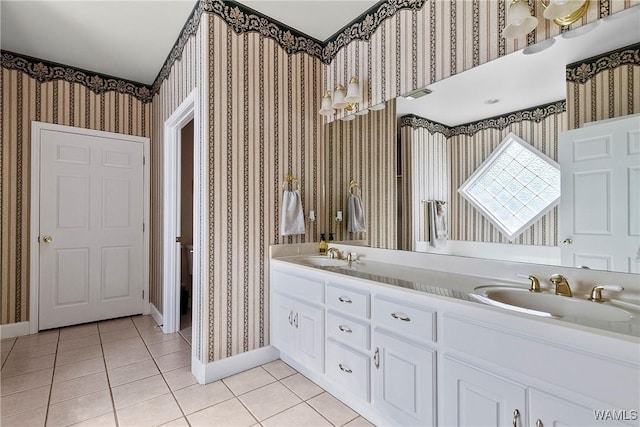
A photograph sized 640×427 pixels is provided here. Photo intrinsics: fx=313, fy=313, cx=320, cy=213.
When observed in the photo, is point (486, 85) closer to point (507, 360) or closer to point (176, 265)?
point (507, 360)

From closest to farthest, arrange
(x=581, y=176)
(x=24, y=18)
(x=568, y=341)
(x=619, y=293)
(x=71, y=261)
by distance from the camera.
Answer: (x=568, y=341)
(x=619, y=293)
(x=581, y=176)
(x=24, y=18)
(x=71, y=261)

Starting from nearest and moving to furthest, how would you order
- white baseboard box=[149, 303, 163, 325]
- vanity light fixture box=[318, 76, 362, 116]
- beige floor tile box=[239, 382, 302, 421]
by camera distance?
beige floor tile box=[239, 382, 302, 421] → vanity light fixture box=[318, 76, 362, 116] → white baseboard box=[149, 303, 163, 325]

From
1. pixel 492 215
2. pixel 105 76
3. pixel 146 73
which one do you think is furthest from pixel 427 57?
pixel 105 76

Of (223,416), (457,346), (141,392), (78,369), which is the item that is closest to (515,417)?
(457,346)

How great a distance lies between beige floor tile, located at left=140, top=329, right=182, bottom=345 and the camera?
9.37ft

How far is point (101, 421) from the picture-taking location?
1.71 meters

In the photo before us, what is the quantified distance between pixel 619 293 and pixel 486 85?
3.79 feet

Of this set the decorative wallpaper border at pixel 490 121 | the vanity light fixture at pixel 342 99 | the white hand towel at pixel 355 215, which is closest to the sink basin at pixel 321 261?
the white hand towel at pixel 355 215

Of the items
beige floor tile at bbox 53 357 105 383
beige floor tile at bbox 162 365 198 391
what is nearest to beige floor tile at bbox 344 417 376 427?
beige floor tile at bbox 162 365 198 391

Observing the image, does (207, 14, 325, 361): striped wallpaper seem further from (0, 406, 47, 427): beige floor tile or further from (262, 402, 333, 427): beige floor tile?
(0, 406, 47, 427): beige floor tile

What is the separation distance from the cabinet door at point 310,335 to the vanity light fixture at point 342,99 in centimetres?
152

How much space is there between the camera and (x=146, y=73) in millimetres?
3371

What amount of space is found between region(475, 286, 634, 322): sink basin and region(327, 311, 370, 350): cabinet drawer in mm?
611

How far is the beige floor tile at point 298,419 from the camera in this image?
1.68 metres
